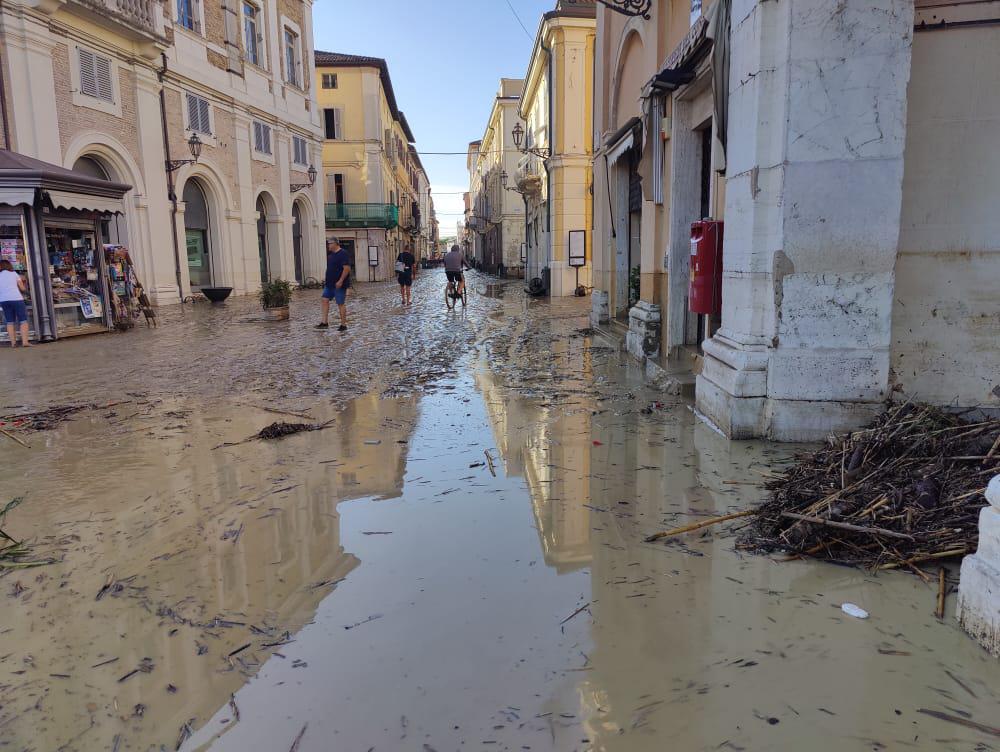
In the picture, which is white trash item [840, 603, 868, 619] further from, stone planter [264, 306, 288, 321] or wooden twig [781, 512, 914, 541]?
stone planter [264, 306, 288, 321]

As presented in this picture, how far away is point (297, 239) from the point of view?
32.9 meters

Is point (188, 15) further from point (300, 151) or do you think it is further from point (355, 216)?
point (355, 216)

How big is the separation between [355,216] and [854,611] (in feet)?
134

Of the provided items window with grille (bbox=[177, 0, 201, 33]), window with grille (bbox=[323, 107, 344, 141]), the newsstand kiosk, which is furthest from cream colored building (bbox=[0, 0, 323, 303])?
window with grille (bbox=[323, 107, 344, 141])

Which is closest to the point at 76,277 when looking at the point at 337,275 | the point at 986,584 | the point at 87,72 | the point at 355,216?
the point at 337,275

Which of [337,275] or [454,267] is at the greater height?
[454,267]

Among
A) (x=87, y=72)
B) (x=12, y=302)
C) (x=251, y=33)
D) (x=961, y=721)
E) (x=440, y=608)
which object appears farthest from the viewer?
(x=251, y=33)

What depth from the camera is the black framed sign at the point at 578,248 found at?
78.0ft

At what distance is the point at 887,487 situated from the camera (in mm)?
3344

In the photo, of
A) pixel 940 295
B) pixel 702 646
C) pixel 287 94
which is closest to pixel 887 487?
pixel 702 646

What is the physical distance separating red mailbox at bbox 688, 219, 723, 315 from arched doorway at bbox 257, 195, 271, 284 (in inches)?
980

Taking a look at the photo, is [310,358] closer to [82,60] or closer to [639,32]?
[639,32]

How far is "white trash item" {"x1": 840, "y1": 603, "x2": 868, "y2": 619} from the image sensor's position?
2.62 metres

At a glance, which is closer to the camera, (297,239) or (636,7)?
(636,7)
